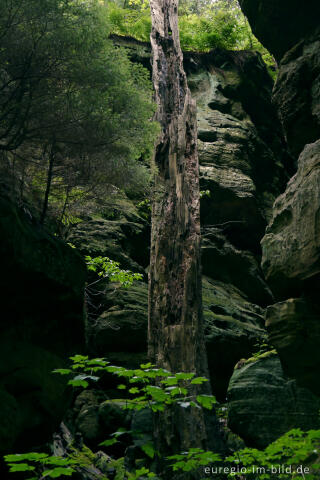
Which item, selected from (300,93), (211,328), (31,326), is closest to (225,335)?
(211,328)

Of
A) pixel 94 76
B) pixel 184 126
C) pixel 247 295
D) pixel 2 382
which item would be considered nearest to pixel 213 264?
pixel 247 295

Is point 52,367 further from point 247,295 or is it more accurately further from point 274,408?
point 247,295

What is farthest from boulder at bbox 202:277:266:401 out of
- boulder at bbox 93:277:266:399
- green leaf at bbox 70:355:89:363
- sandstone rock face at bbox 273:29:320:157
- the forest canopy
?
the forest canopy

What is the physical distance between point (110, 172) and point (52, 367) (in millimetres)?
2812

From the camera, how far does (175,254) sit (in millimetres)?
8250

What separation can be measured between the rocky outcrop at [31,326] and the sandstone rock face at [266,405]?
4.33 metres

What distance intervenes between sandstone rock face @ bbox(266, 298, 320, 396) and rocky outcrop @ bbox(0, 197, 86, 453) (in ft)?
9.21

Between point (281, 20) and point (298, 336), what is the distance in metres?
5.39

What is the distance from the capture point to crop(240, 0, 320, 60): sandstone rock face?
6.84 meters

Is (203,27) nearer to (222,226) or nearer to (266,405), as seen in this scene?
(222,226)

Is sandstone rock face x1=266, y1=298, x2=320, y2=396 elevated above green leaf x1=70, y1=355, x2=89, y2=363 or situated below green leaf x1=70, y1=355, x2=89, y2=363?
above

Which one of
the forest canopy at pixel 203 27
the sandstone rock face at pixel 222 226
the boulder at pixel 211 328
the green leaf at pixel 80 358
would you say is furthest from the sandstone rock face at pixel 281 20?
the forest canopy at pixel 203 27

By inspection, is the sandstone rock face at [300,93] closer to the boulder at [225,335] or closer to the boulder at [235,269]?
the boulder at [225,335]

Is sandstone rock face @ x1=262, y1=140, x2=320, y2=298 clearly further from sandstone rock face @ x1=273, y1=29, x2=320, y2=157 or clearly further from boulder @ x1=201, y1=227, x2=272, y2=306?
boulder @ x1=201, y1=227, x2=272, y2=306
